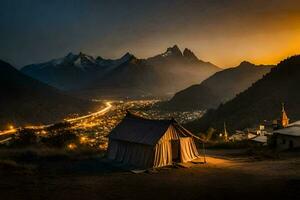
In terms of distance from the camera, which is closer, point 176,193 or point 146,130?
point 176,193

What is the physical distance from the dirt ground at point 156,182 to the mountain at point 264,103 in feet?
272

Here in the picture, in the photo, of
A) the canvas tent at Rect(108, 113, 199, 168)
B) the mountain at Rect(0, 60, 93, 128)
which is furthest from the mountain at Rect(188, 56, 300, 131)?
the canvas tent at Rect(108, 113, 199, 168)

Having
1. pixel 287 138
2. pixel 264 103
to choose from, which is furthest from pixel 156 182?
pixel 264 103

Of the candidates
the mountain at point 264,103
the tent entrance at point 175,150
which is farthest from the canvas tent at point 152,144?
the mountain at point 264,103

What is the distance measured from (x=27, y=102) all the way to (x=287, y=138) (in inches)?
3619

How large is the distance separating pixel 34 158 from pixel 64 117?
102 m

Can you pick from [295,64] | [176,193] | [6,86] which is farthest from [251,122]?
[176,193]

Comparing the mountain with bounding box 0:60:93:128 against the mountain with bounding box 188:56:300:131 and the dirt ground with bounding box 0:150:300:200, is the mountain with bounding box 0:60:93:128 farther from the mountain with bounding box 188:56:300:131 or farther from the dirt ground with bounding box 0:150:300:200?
the dirt ground with bounding box 0:150:300:200

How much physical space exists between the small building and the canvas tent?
1916 cm

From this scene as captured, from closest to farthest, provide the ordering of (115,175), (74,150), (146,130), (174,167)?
(115,175) < (174,167) < (146,130) < (74,150)

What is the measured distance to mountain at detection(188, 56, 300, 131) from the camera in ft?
384

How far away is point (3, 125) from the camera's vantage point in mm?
98250

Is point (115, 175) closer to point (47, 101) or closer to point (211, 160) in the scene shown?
point (211, 160)

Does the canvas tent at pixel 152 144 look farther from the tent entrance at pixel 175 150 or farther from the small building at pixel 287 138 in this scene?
the small building at pixel 287 138
